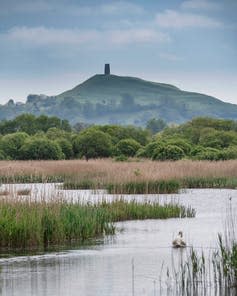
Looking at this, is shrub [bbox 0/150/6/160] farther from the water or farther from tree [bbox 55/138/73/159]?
the water

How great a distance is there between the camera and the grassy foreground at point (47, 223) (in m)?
20.3

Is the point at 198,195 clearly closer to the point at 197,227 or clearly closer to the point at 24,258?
the point at 197,227

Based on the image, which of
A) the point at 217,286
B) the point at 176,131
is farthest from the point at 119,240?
the point at 176,131

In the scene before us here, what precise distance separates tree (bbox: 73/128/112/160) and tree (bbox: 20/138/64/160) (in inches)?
95.6

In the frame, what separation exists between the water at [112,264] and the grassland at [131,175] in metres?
10.4

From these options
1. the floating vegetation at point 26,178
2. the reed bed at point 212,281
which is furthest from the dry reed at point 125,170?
the reed bed at point 212,281

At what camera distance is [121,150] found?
65750 millimetres

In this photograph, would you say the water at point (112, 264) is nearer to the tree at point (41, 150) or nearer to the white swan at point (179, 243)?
the white swan at point (179, 243)

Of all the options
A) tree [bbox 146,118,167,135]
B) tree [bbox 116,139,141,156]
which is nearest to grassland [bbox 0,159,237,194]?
tree [bbox 116,139,141,156]

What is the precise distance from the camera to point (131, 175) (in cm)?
3806

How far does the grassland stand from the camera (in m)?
37.1

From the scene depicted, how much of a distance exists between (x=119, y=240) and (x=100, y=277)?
523cm

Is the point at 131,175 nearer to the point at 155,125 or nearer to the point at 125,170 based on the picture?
the point at 125,170

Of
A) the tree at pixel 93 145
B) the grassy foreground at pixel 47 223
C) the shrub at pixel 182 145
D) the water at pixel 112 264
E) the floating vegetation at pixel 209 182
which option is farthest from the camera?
the tree at pixel 93 145
